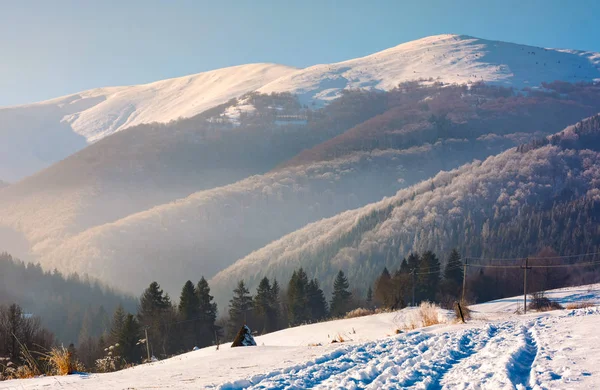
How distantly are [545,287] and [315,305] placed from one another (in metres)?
31.8

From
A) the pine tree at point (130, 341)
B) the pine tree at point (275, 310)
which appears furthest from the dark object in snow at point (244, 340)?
the pine tree at point (275, 310)

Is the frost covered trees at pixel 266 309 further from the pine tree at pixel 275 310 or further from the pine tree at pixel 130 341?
the pine tree at pixel 130 341

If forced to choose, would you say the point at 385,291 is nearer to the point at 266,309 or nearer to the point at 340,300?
the point at 340,300

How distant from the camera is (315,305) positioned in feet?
216

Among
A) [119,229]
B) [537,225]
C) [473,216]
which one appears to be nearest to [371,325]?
[537,225]

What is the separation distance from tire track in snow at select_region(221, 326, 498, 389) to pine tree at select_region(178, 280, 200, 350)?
47.9m

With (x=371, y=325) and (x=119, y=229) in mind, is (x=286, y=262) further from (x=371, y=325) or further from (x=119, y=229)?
(x=371, y=325)

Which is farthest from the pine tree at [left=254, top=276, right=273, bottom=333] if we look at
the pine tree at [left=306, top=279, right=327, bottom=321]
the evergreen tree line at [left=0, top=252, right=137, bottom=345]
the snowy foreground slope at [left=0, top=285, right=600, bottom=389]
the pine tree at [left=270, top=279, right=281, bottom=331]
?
the snowy foreground slope at [left=0, top=285, right=600, bottom=389]

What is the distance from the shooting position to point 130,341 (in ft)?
159

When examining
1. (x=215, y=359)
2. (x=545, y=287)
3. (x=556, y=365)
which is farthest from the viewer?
(x=545, y=287)

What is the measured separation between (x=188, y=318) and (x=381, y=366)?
5135 centimetres

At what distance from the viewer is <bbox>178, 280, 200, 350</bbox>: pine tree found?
55500mm

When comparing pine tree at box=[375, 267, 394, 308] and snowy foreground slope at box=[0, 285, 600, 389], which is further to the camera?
pine tree at box=[375, 267, 394, 308]

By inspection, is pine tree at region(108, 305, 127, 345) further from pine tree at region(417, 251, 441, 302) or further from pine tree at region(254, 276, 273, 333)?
pine tree at region(417, 251, 441, 302)
